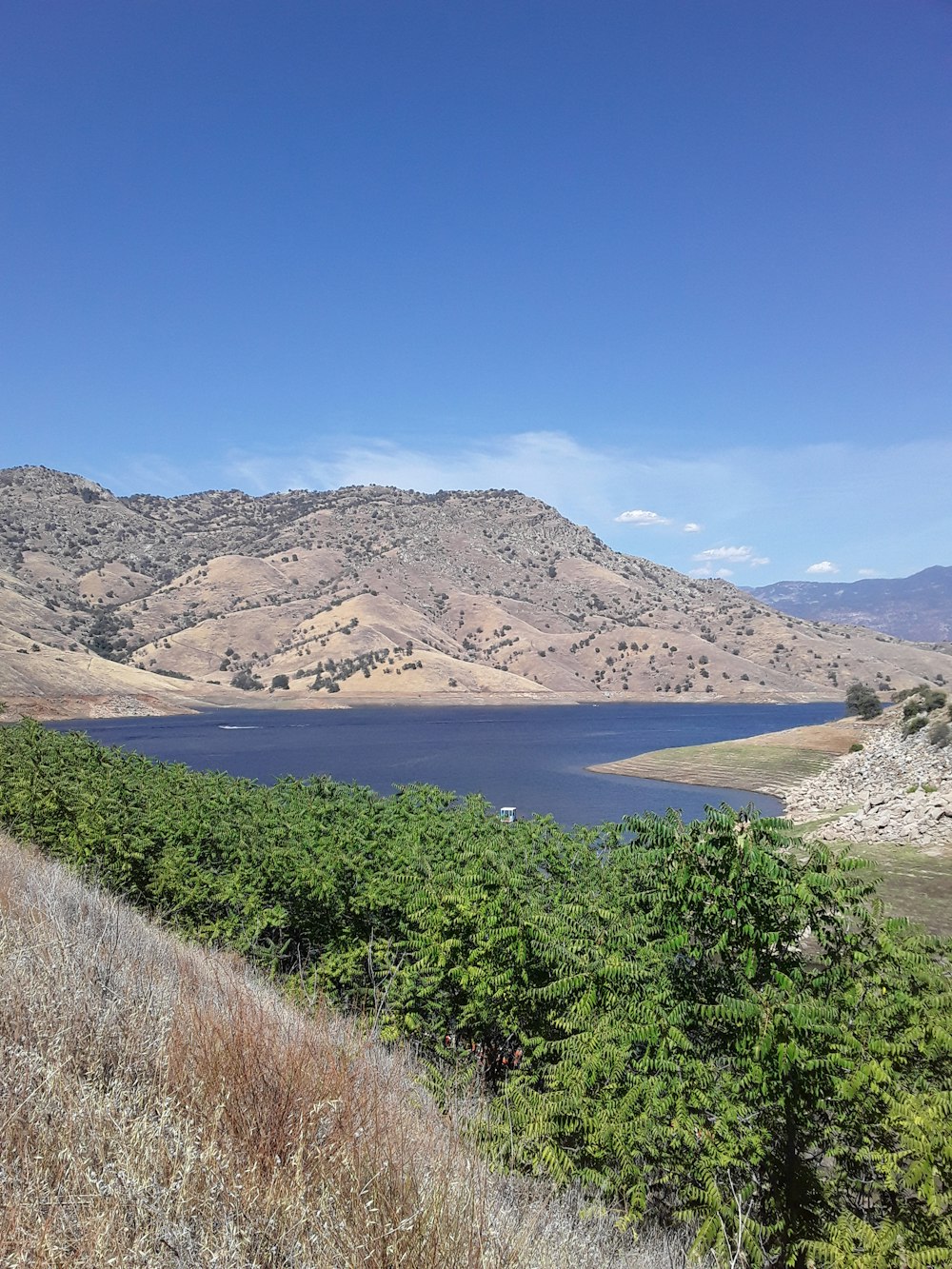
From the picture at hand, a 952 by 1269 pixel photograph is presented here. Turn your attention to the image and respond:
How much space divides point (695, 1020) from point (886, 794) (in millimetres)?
33986

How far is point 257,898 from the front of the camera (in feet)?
32.0

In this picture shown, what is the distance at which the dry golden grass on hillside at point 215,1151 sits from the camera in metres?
2.88

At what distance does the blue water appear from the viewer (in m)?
50.1

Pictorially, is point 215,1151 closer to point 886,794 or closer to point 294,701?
point 886,794

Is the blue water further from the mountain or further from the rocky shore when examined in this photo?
the mountain

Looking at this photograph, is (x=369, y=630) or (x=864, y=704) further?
(x=369, y=630)

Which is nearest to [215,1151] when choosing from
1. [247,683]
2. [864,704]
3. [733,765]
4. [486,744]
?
[733,765]

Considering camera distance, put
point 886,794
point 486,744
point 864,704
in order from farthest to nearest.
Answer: point 486,744, point 864,704, point 886,794

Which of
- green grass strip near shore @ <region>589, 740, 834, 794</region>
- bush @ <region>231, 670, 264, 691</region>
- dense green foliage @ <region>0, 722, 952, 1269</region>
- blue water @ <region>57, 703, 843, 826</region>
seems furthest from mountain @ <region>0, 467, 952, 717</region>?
dense green foliage @ <region>0, 722, 952, 1269</region>

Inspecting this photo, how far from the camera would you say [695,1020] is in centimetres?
580

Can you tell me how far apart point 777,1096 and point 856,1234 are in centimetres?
79

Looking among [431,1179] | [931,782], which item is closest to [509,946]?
[431,1179]

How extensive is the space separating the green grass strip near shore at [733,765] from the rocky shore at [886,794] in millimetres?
1945

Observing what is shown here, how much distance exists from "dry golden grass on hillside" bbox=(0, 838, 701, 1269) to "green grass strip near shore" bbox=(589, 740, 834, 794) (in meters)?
50.1
